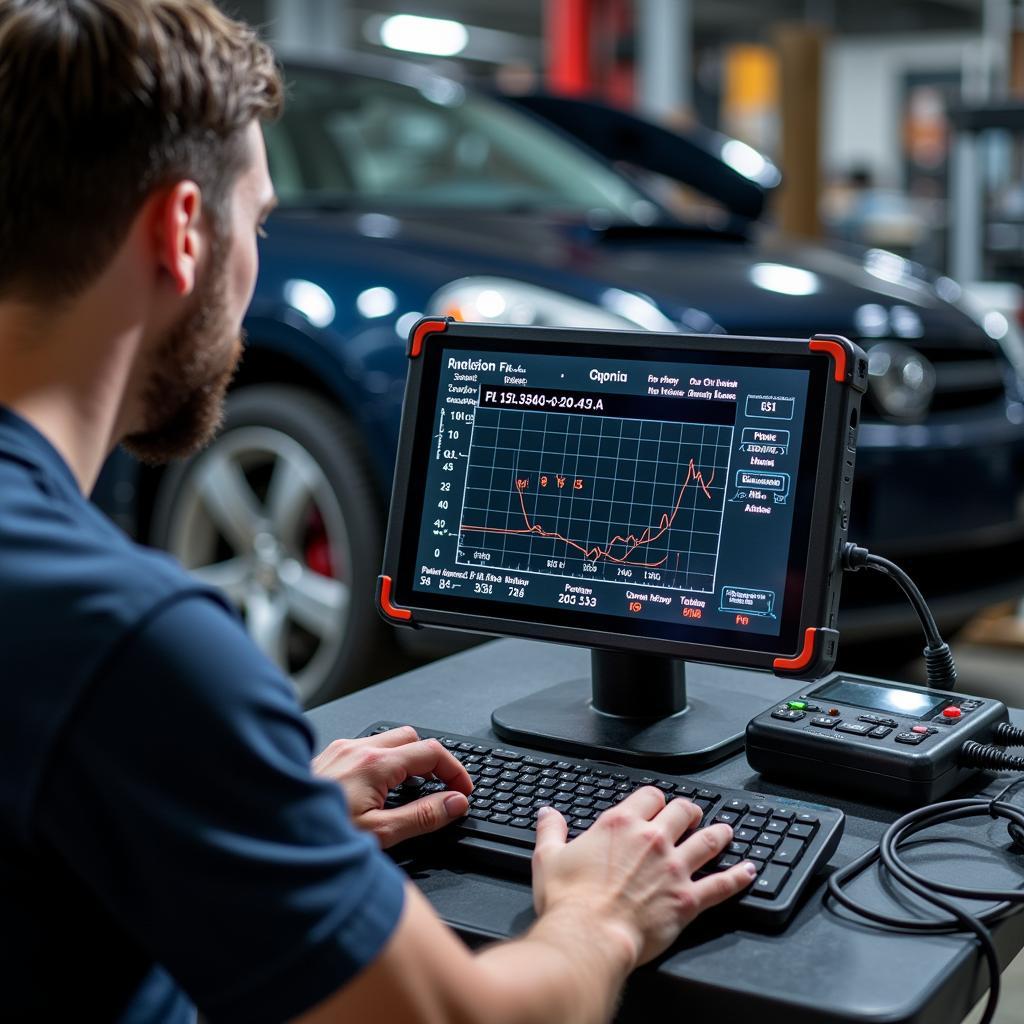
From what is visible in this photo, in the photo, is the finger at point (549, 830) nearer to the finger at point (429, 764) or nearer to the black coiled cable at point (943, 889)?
the finger at point (429, 764)

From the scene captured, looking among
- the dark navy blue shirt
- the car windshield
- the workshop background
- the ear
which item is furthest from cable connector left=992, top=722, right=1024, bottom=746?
the car windshield

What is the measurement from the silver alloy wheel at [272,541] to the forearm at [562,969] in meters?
1.95

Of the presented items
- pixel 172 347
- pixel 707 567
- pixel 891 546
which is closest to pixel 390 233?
pixel 891 546

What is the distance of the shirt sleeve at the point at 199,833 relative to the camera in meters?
0.84

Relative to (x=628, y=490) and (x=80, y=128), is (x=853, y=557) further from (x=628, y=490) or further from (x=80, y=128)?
(x=80, y=128)

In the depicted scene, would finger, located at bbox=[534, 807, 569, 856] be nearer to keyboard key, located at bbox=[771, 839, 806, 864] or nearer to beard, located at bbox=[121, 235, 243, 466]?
keyboard key, located at bbox=[771, 839, 806, 864]

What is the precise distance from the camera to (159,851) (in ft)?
2.76

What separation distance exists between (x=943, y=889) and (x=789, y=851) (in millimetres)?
118

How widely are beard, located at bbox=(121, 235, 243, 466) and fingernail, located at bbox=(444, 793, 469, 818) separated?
0.37 meters

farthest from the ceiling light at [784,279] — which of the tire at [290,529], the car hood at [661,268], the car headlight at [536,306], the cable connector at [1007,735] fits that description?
the cable connector at [1007,735]

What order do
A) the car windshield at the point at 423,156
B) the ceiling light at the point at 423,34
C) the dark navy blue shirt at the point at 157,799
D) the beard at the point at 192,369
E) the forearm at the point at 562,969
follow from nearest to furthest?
the dark navy blue shirt at the point at 157,799 < the forearm at the point at 562,969 < the beard at the point at 192,369 < the car windshield at the point at 423,156 < the ceiling light at the point at 423,34

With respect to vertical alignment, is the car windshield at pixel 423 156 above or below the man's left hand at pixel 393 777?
above

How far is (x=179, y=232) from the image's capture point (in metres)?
1.02

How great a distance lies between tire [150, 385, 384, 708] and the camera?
2.96 meters
